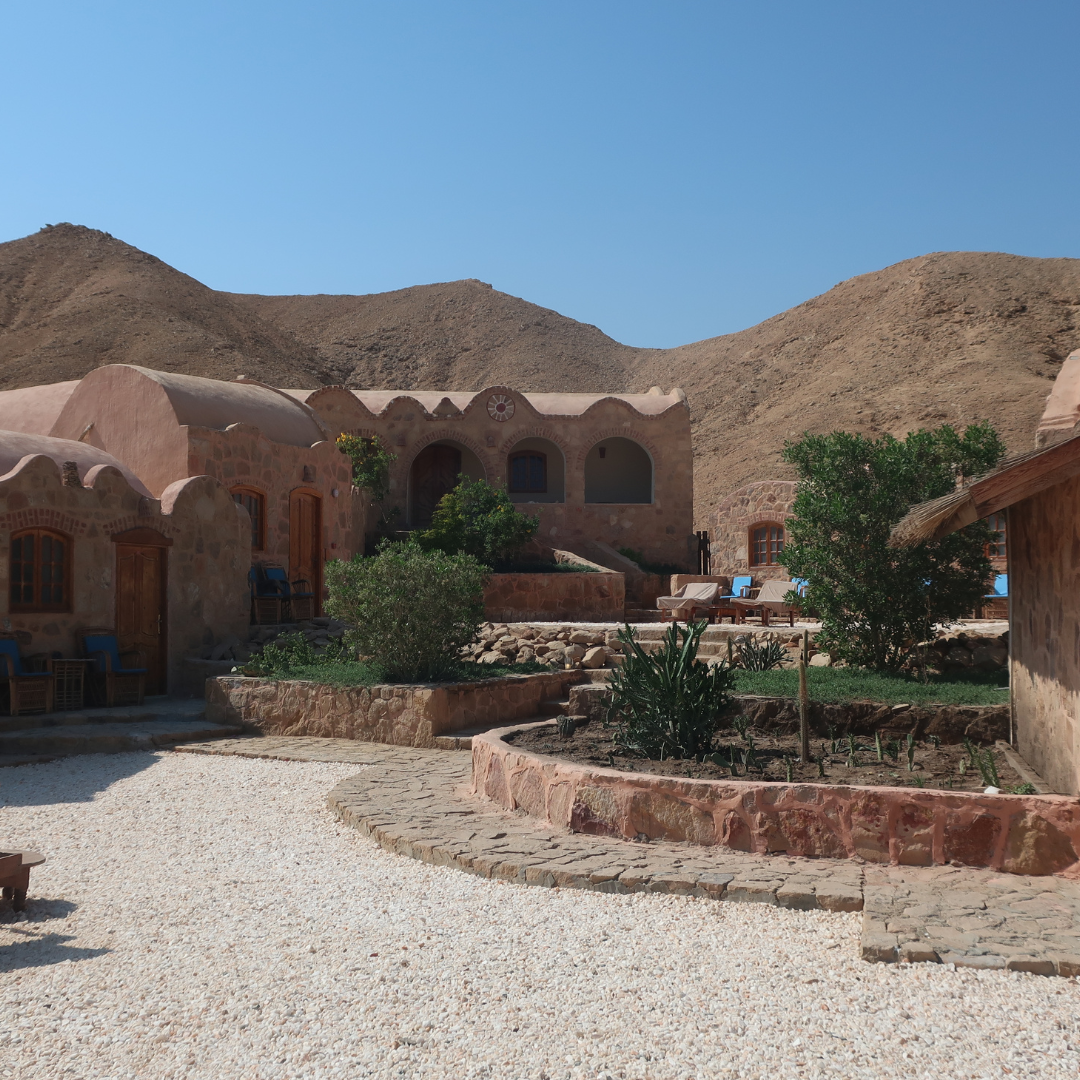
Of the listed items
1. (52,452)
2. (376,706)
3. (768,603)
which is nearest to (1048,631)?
(376,706)

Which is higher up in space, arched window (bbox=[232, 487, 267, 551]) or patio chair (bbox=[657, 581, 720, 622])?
arched window (bbox=[232, 487, 267, 551])

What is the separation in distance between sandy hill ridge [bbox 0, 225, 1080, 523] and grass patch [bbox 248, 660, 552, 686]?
31676mm

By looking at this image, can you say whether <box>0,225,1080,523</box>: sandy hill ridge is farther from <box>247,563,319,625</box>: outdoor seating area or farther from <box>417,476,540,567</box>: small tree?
<box>247,563,319,625</box>: outdoor seating area

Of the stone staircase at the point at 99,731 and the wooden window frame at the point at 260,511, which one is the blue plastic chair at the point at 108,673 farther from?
the wooden window frame at the point at 260,511

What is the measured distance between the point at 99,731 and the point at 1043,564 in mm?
8306

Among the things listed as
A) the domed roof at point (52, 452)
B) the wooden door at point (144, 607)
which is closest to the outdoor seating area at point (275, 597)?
the wooden door at point (144, 607)

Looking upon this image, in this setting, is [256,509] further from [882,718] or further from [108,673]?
[882,718]

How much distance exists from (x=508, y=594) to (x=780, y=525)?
7.21m

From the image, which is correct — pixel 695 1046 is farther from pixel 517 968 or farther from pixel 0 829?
pixel 0 829

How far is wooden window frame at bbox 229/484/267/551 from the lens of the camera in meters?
15.1

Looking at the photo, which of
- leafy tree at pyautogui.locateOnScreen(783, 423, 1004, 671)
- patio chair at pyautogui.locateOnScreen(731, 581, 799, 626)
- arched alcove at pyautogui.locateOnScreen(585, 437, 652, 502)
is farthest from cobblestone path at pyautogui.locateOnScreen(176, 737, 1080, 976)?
arched alcove at pyautogui.locateOnScreen(585, 437, 652, 502)

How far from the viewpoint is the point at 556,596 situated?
1733cm

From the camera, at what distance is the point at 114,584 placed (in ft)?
38.7

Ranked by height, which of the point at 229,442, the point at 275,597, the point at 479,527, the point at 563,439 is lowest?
the point at 275,597
